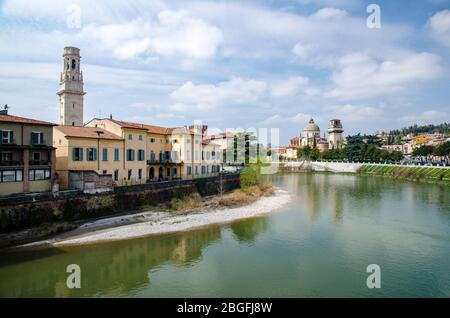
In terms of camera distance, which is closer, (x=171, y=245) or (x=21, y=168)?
(x=171, y=245)

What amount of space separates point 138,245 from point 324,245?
11.9m

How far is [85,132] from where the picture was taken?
29844 mm

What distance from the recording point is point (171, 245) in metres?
22.0

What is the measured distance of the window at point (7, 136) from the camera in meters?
23.5

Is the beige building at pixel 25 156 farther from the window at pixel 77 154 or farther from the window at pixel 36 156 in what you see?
the window at pixel 77 154

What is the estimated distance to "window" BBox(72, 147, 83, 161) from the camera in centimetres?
2803

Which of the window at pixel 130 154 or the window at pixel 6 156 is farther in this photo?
the window at pixel 130 154

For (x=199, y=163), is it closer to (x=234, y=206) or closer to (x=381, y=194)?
(x=234, y=206)

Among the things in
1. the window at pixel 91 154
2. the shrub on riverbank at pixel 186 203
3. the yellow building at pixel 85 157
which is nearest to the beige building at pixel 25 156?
the yellow building at pixel 85 157

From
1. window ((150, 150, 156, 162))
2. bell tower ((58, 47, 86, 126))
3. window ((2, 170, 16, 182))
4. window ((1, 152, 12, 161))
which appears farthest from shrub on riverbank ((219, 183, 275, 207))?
bell tower ((58, 47, 86, 126))

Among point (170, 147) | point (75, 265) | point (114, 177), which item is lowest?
point (75, 265)

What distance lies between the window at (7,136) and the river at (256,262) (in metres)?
8.42
